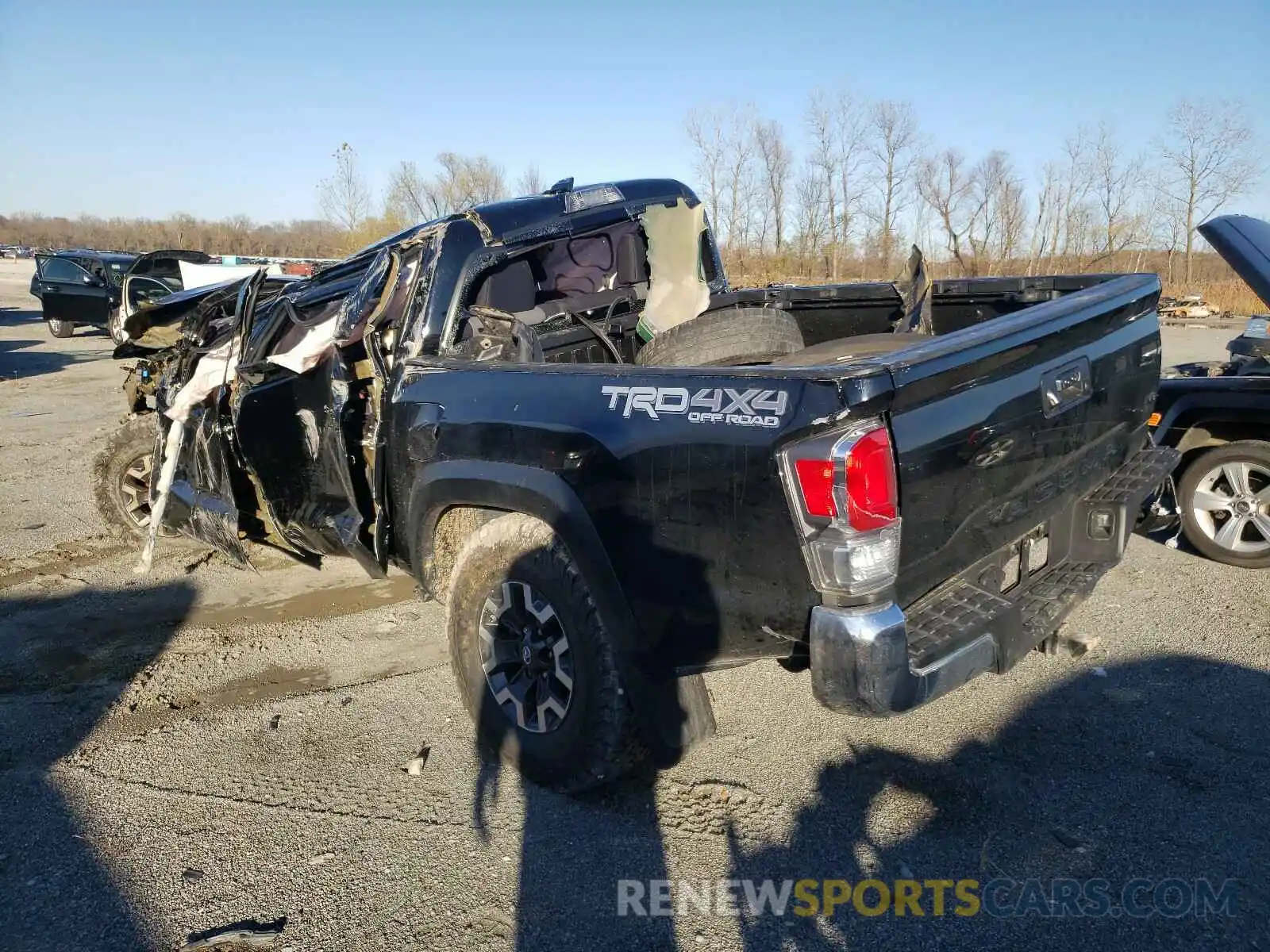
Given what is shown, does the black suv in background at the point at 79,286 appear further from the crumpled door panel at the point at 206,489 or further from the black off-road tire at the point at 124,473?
the crumpled door panel at the point at 206,489

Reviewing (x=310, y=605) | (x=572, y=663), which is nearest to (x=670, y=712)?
(x=572, y=663)

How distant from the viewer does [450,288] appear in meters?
3.70

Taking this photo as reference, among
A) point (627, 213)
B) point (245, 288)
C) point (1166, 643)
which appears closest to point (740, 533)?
point (627, 213)

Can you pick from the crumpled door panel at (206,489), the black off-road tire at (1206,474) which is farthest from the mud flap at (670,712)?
the black off-road tire at (1206,474)

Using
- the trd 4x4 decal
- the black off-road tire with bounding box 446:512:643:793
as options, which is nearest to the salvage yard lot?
the black off-road tire with bounding box 446:512:643:793

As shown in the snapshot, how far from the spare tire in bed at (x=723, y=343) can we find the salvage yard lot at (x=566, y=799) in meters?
1.50

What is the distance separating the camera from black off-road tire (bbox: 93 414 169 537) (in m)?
6.17

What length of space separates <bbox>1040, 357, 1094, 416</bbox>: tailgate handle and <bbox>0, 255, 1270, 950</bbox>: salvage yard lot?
1.34 meters

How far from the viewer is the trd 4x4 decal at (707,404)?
237cm

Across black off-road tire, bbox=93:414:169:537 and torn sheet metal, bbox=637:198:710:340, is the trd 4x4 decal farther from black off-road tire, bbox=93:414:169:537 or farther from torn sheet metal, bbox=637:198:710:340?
black off-road tire, bbox=93:414:169:537

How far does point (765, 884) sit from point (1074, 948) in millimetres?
850

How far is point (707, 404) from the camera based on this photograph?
8.20 ft

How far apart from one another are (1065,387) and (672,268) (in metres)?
2.41

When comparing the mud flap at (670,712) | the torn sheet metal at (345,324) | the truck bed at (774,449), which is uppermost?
the torn sheet metal at (345,324)
